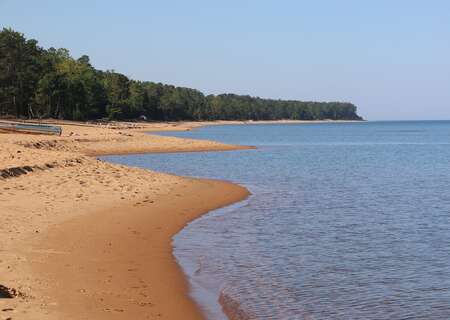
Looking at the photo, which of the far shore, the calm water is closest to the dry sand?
the far shore

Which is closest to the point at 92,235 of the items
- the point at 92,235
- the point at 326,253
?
the point at 92,235

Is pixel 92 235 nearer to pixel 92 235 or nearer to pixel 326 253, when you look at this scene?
pixel 92 235

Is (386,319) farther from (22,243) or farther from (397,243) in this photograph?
(22,243)

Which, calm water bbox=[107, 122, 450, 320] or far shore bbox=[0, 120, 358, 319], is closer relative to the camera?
far shore bbox=[0, 120, 358, 319]

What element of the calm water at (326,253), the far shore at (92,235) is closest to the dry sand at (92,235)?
the far shore at (92,235)

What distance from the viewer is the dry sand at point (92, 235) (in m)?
9.62

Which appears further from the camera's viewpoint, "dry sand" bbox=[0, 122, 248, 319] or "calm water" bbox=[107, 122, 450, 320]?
"calm water" bbox=[107, 122, 450, 320]

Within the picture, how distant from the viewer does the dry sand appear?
31.6 feet

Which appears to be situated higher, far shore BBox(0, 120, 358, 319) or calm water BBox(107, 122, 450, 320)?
far shore BBox(0, 120, 358, 319)

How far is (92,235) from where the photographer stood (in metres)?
15.3

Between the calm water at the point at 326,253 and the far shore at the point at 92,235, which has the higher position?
the far shore at the point at 92,235

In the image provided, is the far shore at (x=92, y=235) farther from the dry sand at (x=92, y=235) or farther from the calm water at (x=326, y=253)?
the calm water at (x=326, y=253)

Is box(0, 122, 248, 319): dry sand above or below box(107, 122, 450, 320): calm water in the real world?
above

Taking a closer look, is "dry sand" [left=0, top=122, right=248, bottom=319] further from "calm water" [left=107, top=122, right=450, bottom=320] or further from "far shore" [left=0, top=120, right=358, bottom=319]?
"calm water" [left=107, top=122, right=450, bottom=320]
